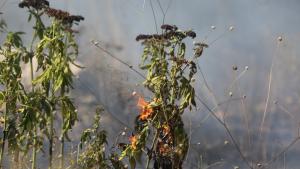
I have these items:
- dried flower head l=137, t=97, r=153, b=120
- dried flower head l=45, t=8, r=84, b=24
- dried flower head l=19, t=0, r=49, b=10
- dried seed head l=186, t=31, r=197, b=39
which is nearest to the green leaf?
dried flower head l=137, t=97, r=153, b=120

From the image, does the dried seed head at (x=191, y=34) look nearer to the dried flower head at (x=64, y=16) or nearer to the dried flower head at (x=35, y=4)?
the dried flower head at (x=64, y=16)

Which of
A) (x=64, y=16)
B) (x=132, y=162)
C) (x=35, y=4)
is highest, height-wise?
(x=35, y=4)

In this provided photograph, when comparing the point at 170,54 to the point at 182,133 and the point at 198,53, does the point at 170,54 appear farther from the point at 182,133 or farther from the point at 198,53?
the point at 182,133

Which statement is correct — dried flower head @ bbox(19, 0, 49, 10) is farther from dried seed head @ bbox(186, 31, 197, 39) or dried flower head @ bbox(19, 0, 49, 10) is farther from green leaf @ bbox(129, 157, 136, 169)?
green leaf @ bbox(129, 157, 136, 169)

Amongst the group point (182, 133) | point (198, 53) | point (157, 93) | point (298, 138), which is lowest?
point (298, 138)

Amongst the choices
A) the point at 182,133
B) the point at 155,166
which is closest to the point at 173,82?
the point at 182,133

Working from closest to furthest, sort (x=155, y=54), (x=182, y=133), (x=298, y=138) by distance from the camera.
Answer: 1. (x=298, y=138)
2. (x=182, y=133)
3. (x=155, y=54)

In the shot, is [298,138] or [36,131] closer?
[298,138]

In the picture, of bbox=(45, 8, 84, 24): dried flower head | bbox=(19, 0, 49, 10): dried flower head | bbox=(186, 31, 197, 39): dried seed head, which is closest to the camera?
bbox=(45, 8, 84, 24): dried flower head

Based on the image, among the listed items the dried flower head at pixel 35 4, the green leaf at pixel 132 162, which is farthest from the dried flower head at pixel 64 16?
the green leaf at pixel 132 162

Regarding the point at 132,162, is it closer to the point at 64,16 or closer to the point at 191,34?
the point at 191,34

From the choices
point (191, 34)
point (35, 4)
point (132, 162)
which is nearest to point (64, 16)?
point (35, 4)

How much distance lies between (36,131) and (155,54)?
5.47 feet

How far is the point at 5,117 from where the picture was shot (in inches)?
258
